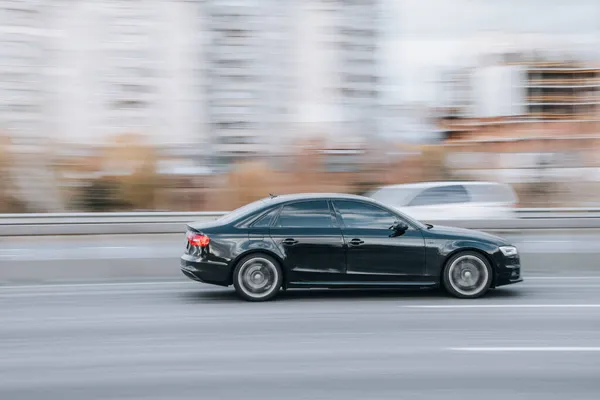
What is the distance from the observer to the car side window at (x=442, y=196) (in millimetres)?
18938

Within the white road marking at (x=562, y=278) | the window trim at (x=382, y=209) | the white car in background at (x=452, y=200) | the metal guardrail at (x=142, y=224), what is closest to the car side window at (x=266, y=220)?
the window trim at (x=382, y=209)

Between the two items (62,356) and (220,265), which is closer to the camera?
(62,356)

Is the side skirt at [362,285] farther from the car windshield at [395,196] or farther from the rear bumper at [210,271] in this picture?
the car windshield at [395,196]

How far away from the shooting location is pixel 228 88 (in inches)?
4924

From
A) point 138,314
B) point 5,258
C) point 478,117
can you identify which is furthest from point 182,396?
point 478,117

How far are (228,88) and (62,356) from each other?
119 metres

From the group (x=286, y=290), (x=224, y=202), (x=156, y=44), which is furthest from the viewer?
(x=156, y=44)

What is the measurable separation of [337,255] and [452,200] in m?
9.57

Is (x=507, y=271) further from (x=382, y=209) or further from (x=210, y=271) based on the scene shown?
(x=210, y=271)

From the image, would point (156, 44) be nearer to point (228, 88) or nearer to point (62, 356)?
point (228, 88)

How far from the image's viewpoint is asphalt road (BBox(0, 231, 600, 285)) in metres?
13.2

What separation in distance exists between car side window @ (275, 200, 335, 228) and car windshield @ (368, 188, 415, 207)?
8.64 meters

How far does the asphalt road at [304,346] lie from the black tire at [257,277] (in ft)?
0.63

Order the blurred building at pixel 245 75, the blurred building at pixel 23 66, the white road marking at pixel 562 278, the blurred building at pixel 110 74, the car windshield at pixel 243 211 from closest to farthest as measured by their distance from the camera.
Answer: the car windshield at pixel 243 211 < the white road marking at pixel 562 278 < the blurred building at pixel 23 66 < the blurred building at pixel 110 74 < the blurred building at pixel 245 75
